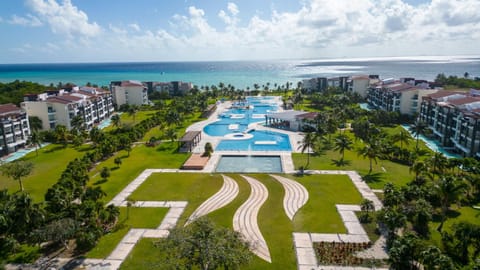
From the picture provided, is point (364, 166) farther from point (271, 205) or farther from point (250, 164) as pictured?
point (271, 205)

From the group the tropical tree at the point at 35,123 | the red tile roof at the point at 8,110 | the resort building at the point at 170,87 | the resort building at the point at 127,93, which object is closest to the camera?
the red tile roof at the point at 8,110

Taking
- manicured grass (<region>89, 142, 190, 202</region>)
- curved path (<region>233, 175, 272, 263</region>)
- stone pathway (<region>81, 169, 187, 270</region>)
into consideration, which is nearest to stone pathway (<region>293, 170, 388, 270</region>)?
curved path (<region>233, 175, 272, 263</region>)

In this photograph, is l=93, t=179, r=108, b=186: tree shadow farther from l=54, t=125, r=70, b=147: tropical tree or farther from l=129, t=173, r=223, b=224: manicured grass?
l=54, t=125, r=70, b=147: tropical tree

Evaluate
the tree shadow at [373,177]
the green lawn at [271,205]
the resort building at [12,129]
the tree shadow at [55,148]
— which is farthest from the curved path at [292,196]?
the resort building at [12,129]

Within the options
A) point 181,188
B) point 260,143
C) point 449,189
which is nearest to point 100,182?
point 181,188

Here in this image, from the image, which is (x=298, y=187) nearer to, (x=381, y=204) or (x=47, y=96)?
(x=381, y=204)

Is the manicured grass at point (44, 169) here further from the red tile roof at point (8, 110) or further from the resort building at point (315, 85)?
the resort building at point (315, 85)

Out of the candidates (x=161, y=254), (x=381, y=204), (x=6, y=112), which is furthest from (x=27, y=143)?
(x=381, y=204)
